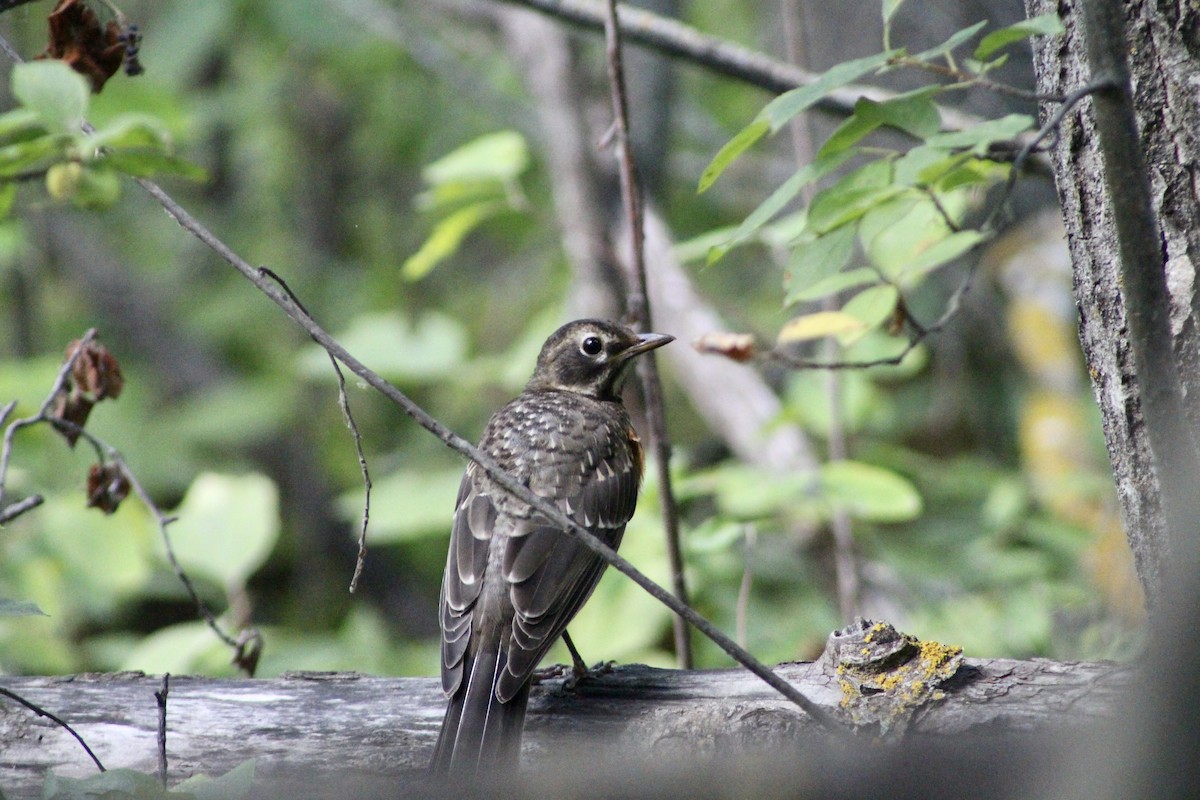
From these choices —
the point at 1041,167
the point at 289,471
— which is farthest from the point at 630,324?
the point at 289,471

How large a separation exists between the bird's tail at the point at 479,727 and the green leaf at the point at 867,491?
198 cm

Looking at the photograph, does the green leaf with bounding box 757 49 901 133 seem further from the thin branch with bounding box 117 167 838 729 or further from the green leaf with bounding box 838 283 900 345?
the green leaf with bounding box 838 283 900 345

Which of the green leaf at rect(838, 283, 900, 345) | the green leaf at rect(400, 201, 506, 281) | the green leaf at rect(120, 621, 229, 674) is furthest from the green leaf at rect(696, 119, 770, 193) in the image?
the green leaf at rect(120, 621, 229, 674)

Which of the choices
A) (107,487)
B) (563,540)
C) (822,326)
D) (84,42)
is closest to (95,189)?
(84,42)

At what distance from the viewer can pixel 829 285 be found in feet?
8.98

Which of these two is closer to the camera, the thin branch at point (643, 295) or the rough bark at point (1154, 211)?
the rough bark at point (1154, 211)

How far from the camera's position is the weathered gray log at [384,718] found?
2.32 m

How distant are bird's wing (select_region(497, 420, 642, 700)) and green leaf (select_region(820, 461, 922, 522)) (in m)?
0.95

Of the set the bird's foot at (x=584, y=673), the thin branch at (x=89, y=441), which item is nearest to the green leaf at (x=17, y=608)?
the thin branch at (x=89, y=441)

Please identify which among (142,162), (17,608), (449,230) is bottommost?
(17,608)

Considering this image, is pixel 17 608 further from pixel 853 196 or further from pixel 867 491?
pixel 867 491

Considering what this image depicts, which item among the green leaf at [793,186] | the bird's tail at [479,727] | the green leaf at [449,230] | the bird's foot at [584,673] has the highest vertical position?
the green leaf at [449,230]

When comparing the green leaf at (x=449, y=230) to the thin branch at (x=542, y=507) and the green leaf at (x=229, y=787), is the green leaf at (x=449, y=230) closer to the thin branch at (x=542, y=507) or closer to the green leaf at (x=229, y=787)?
the thin branch at (x=542, y=507)

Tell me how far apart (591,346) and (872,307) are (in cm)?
157
